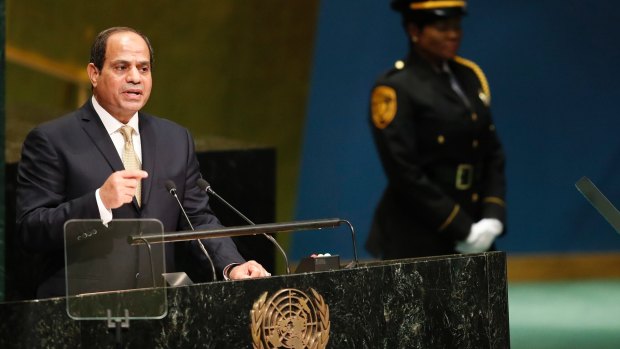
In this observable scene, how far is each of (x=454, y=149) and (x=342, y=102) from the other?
77.3 inches

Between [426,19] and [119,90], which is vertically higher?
[426,19]

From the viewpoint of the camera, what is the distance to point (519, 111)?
7734 millimetres

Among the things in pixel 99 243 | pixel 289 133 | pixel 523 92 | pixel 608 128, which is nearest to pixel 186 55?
pixel 289 133

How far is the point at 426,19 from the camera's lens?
5570mm

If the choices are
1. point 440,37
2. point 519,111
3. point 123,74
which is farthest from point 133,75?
point 519,111

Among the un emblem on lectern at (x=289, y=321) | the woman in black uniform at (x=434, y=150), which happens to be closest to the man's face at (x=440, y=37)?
the woman in black uniform at (x=434, y=150)

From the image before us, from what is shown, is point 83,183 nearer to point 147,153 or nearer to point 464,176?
point 147,153

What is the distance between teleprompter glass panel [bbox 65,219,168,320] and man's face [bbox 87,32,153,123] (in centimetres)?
52

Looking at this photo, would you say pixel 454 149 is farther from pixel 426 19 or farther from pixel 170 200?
pixel 170 200

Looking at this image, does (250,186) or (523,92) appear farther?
(523,92)

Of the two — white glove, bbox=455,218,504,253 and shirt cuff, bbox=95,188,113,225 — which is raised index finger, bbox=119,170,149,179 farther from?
white glove, bbox=455,218,504,253

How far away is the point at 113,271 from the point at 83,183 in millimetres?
453

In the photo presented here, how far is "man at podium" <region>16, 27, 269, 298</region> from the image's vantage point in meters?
3.52

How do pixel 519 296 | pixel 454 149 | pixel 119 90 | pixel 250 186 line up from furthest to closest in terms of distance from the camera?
pixel 519 296
pixel 454 149
pixel 250 186
pixel 119 90
